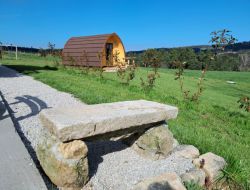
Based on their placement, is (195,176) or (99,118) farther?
(195,176)

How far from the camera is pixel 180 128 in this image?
6023mm

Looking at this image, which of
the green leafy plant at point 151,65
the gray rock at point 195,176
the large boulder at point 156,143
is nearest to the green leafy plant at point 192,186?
the gray rock at point 195,176

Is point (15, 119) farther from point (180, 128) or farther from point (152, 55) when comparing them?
point (152, 55)

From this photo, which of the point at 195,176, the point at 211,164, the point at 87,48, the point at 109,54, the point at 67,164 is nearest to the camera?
the point at 67,164

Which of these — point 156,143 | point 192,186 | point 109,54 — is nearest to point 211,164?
point 192,186

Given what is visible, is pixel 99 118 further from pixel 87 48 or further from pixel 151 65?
pixel 87 48

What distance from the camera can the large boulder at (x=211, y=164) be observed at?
4.00 metres

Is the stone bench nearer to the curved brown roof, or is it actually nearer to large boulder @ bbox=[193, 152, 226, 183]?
large boulder @ bbox=[193, 152, 226, 183]

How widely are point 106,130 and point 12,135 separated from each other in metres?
1.82

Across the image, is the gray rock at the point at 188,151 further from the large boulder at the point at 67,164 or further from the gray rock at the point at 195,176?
the large boulder at the point at 67,164

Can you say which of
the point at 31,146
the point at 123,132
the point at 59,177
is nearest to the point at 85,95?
the point at 31,146

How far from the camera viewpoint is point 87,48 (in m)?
22.7

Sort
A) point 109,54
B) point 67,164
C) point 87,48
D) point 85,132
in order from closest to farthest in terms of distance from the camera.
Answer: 1. point 67,164
2. point 85,132
3. point 87,48
4. point 109,54

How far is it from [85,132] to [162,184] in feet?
3.63
